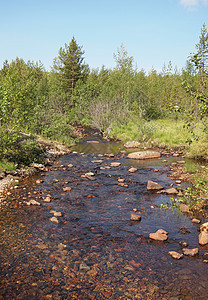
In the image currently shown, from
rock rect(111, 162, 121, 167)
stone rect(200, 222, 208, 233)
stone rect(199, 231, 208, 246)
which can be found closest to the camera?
stone rect(199, 231, 208, 246)

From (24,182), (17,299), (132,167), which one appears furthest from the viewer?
(132,167)

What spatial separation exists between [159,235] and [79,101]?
3542cm

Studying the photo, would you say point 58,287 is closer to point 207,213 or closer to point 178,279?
point 178,279

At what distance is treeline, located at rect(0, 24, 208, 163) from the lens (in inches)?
569

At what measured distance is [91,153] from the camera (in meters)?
22.8

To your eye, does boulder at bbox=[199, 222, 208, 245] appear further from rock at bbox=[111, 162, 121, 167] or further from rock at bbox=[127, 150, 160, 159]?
rock at bbox=[127, 150, 160, 159]

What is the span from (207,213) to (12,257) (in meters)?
7.21

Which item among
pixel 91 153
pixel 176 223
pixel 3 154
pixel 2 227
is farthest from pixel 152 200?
pixel 91 153

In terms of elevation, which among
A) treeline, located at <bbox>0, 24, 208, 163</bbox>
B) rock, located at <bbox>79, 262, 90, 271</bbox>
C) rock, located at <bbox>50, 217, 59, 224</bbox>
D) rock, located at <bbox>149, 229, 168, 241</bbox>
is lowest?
rock, located at <bbox>149, 229, 168, 241</bbox>

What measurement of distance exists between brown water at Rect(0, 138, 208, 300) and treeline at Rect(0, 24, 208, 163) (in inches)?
159

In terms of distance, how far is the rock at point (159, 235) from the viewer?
800cm

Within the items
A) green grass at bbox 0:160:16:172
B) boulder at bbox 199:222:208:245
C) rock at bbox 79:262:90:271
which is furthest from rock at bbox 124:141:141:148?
rock at bbox 79:262:90:271

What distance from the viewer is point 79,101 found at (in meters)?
41.3

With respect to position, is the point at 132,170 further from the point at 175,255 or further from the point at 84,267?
the point at 84,267
